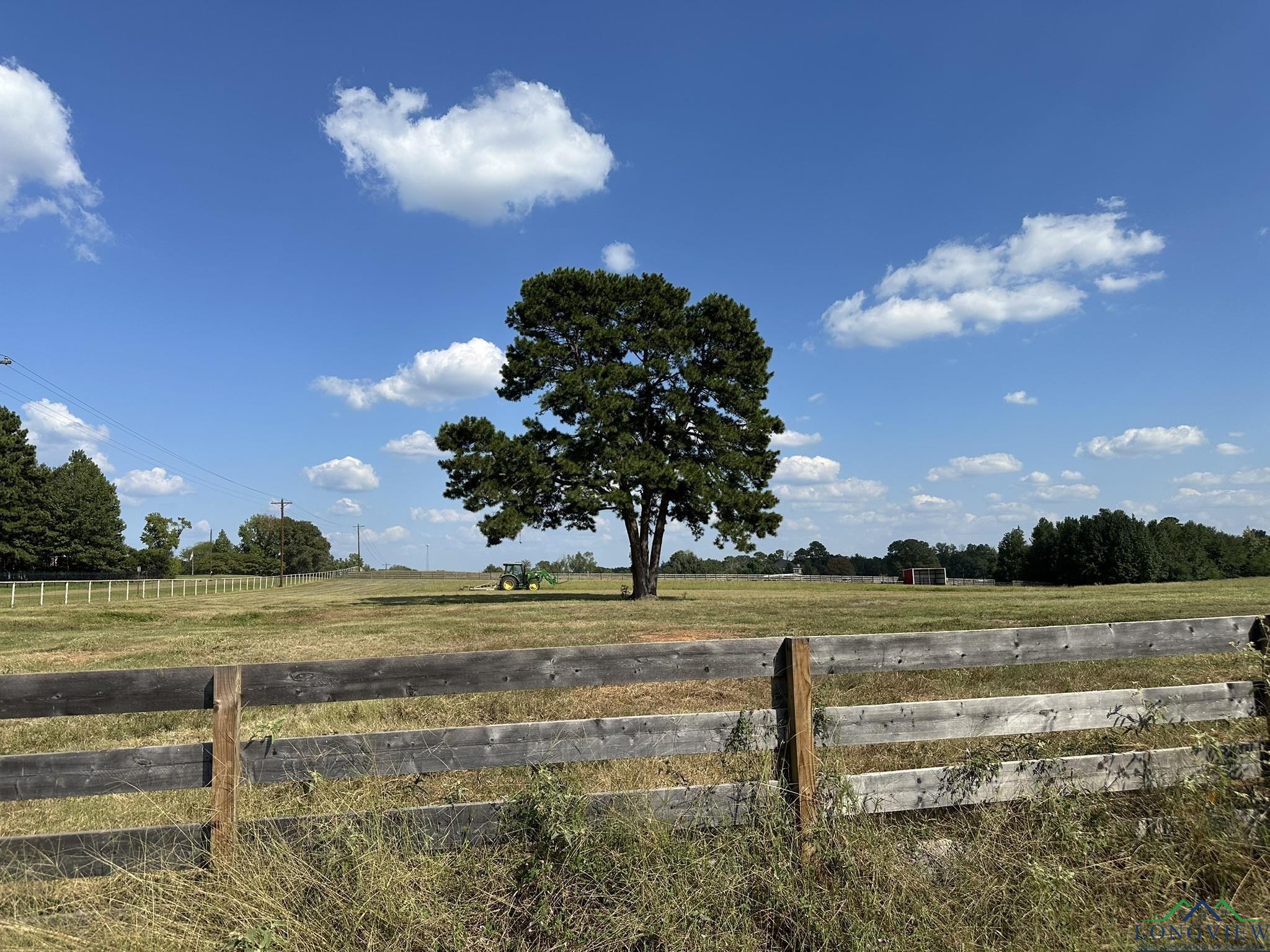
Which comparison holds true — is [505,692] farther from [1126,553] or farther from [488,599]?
[1126,553]

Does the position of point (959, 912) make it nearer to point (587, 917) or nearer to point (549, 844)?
point (587, 917)

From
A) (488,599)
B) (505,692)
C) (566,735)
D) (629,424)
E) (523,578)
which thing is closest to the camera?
(566,735)

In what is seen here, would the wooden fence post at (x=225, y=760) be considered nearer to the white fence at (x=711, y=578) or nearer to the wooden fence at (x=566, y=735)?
the wooden fence at (x=566, y=735)

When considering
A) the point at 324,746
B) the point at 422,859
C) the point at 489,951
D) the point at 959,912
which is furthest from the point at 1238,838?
the point at 324,746

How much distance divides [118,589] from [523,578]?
110 feet

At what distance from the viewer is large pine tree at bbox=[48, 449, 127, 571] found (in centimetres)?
8406

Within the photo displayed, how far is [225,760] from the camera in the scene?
4.17m

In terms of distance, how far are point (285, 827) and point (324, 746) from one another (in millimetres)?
468

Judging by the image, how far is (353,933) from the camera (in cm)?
362

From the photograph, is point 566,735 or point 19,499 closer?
point 566,735

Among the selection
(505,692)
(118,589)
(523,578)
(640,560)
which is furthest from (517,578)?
(505,692)

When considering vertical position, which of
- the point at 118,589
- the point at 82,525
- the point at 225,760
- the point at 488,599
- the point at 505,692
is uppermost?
the point at 82,525

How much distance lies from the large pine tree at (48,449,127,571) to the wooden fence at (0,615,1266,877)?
99488 millimetres
